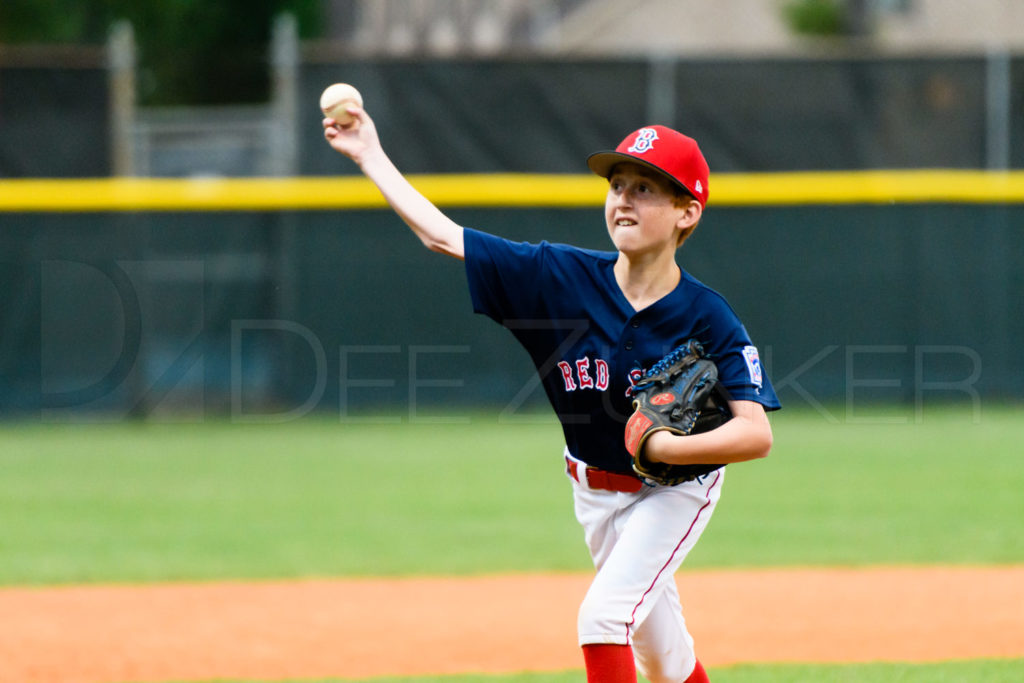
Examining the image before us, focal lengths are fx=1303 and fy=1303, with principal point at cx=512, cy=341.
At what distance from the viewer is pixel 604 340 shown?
328cm

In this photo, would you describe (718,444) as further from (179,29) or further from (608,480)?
(179,29)

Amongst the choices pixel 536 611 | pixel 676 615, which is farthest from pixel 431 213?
pixel 536 611

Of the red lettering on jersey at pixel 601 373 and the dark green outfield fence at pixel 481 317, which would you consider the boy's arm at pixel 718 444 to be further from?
the dark green outfield fence at pixel 481 317

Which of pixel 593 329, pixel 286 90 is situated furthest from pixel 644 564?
pixel 286 90

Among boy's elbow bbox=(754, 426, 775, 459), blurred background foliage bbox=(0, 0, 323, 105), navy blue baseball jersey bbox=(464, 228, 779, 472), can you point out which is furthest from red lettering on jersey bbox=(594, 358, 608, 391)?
blurred background foliage bbox=(0, 0, 323, 105)

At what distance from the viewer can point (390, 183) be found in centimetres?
328

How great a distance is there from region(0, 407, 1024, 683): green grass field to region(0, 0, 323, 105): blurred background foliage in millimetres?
8403

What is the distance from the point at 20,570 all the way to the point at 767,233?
298 inches

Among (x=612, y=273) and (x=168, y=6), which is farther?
(x=168, y=6)

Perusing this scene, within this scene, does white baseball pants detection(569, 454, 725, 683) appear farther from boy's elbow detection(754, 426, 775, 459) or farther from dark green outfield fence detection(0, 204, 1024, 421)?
dark green outfield fence detection(0, 204, 1024, 421)

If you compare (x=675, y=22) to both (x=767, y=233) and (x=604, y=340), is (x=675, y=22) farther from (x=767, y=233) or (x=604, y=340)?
(x=604, y=340)

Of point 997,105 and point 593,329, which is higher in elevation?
point 997,105

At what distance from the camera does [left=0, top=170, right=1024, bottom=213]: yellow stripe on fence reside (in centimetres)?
1154

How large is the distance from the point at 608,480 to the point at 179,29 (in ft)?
88.2
